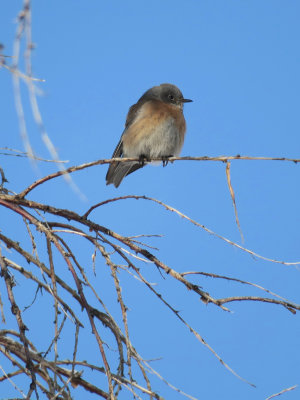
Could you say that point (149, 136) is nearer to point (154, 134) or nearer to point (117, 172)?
point (154, 134)

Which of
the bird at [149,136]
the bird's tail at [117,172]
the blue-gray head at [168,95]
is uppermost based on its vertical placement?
the blue-gray head at [168,95]

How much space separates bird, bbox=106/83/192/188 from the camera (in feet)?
18.3

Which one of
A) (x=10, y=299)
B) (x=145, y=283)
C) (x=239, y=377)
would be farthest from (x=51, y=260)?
(x=239, y=377)

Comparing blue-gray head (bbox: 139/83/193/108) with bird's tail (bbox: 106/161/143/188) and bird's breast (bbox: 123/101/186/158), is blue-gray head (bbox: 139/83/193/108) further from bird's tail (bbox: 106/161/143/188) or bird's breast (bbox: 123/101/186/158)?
bird's tail (bbox: 106/161/143/188)

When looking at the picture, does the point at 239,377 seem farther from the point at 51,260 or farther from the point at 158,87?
the point at 158,87

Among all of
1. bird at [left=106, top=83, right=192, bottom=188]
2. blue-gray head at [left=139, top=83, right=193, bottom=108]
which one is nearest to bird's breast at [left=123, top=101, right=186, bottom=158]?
bird at [left=106, top=83, right=192, bottom=188]

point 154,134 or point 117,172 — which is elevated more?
point 154,134

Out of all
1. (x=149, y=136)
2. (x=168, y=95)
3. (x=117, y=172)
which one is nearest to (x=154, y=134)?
(x=149, y=136)

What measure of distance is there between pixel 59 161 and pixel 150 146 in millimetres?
3989

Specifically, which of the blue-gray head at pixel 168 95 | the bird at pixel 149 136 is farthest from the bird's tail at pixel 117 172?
the blue-gray head at pixel 168 95

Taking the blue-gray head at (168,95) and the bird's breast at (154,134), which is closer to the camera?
the bird's breast at (154,134)

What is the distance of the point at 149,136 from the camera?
5582mm

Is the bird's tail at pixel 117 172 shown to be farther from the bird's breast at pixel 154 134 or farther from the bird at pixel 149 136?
the bird's breast at pixel 154 134

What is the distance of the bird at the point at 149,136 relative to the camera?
5590 mm
